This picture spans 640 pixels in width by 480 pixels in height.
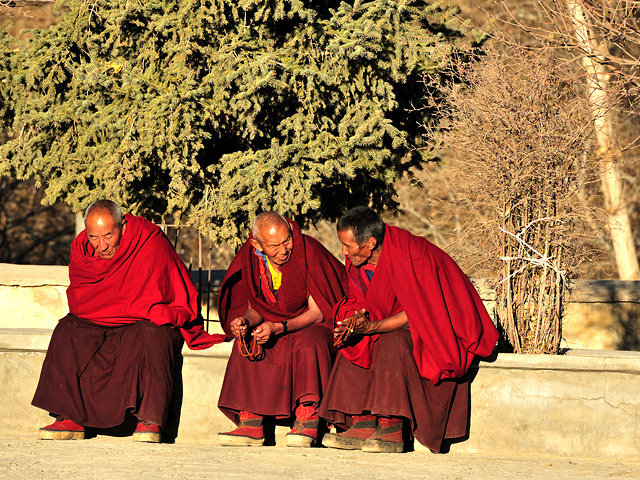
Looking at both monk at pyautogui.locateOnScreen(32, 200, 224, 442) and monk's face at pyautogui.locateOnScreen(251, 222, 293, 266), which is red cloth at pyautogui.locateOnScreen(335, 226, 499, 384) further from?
monk at pyautogui.locateOnScreen(32, 200, 224, 442)

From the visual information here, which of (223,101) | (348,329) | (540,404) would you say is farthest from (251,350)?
(223,101)

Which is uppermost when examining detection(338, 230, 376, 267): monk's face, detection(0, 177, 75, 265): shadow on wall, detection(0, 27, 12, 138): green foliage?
detection(0, 27, 12, 138): green foliage

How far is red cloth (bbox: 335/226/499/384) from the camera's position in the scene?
5.27m

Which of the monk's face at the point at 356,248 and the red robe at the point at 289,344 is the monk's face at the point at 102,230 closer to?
the red robe at the point at 289,344

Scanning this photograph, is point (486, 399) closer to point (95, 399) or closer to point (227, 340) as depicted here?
point (227, 340)

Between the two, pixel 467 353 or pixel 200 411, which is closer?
pixel 467 353

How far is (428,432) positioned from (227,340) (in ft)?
4.54

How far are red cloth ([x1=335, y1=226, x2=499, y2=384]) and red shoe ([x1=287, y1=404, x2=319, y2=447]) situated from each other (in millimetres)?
409

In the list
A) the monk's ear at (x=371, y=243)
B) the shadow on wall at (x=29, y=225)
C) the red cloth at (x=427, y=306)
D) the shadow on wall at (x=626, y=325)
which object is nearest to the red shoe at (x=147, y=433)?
the red cloth at (x=427, y=306)

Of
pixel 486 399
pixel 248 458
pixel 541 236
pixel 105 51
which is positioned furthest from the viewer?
pixel 105 51

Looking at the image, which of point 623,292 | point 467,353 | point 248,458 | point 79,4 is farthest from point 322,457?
point 79,4

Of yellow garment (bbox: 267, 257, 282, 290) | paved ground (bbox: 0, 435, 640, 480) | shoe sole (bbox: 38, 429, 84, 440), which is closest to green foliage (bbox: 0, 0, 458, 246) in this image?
yellow garment (bbox: 267, 257, 282, 290)

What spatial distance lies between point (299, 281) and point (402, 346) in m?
0.77

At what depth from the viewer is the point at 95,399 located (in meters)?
5.64
